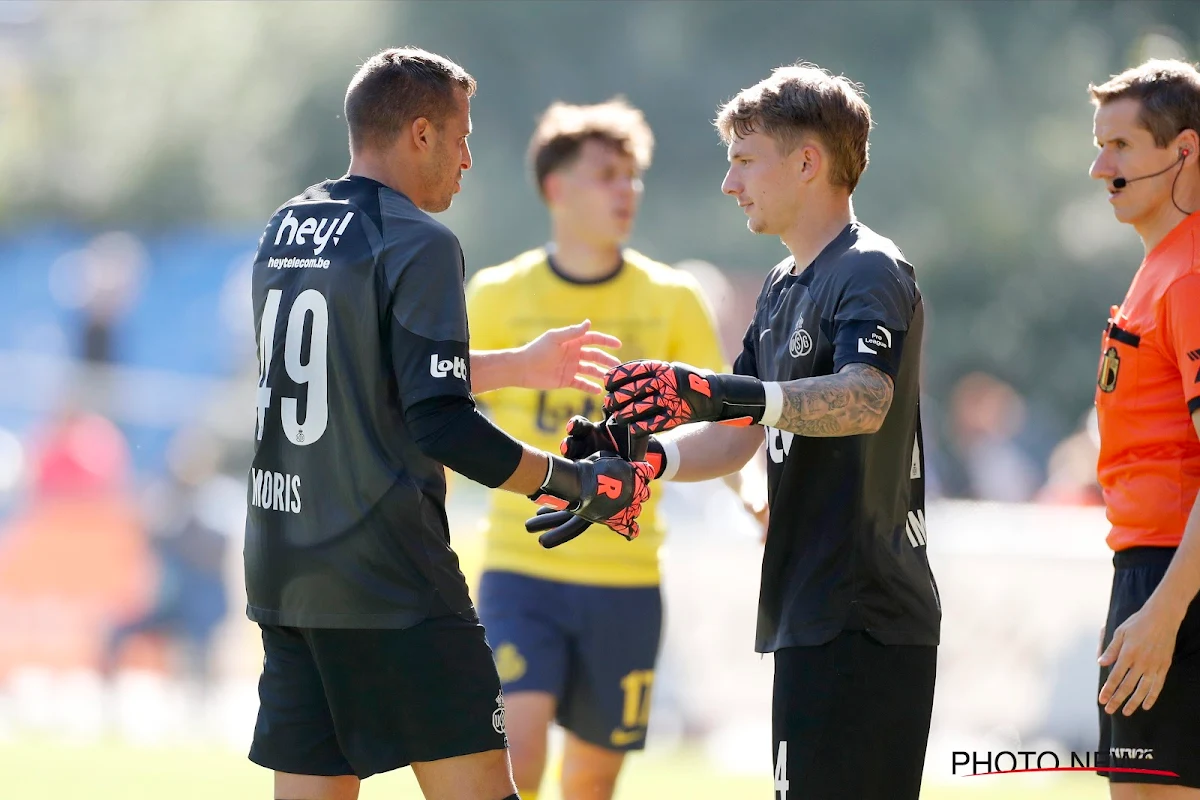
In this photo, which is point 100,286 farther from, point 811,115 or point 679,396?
point 679,396

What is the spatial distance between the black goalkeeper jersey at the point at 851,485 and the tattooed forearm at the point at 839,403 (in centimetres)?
5

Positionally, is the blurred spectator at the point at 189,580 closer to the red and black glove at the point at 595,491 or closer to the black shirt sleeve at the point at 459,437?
the red and black glove at the point at 595,491

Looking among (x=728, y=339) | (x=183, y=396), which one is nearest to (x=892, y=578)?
(x=728, y=339)

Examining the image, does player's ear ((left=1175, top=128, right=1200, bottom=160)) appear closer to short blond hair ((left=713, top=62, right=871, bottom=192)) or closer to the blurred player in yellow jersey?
short blond hair ((left=713, top=62, right=871, bottom=192))

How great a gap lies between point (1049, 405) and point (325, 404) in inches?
697

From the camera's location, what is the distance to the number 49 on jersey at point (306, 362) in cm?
370

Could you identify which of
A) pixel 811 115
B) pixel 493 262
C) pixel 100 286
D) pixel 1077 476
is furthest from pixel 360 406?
pixel 493 262

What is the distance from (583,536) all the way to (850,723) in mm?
2011

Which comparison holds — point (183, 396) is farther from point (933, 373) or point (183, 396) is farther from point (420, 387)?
point (420, 387)

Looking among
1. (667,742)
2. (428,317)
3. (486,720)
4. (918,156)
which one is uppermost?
(918,156)

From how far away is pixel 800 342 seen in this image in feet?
12.7

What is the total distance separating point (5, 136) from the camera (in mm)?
25562

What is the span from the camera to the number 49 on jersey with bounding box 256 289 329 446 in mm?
3695

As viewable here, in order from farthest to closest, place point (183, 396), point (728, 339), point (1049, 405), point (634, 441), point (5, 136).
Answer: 1. point (5, 136)
2. point (1049, 405)
3. point (183, 396)
4. point (728, 339)
5. point (634, 441)
